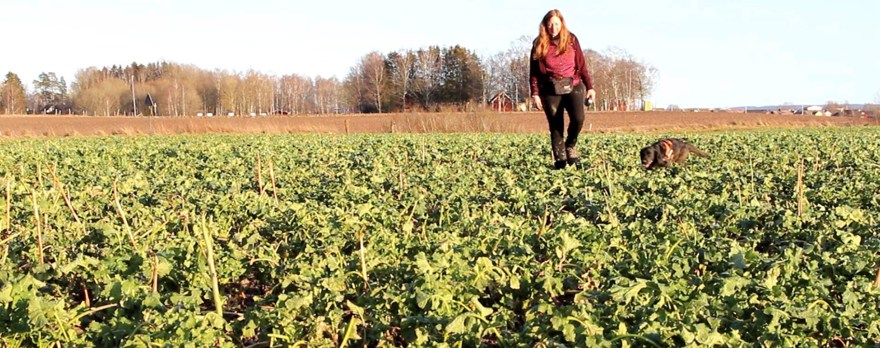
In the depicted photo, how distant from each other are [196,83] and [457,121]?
345 ft

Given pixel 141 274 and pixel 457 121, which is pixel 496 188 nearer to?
pixel 141 274

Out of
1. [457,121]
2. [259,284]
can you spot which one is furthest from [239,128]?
[259,284]

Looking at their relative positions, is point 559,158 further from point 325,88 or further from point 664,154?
point 325,88

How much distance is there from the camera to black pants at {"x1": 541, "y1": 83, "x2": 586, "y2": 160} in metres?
8.55

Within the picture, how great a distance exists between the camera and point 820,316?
8.58 feet

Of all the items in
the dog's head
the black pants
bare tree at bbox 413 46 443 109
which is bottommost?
the dog's head

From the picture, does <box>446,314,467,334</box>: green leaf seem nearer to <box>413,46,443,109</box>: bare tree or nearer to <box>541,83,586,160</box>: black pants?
<box>541,83,586,160</box>: black pants

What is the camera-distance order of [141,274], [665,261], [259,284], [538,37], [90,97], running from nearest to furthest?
[665,261] → [141,274] → [259,284] → [538,37] → [90,97]

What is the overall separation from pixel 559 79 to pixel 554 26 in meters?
0.60

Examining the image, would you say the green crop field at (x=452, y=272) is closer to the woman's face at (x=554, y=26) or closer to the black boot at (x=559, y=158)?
the black boot at (x=559, y=158)

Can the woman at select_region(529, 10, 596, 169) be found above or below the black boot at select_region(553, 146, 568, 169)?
above

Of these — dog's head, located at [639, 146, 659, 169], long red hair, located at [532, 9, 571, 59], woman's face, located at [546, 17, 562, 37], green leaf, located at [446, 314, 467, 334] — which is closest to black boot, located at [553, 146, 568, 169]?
dog's head, located at [639, 146, 659, 169]

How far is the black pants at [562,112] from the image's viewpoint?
8.55 m

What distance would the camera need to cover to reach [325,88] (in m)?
134
